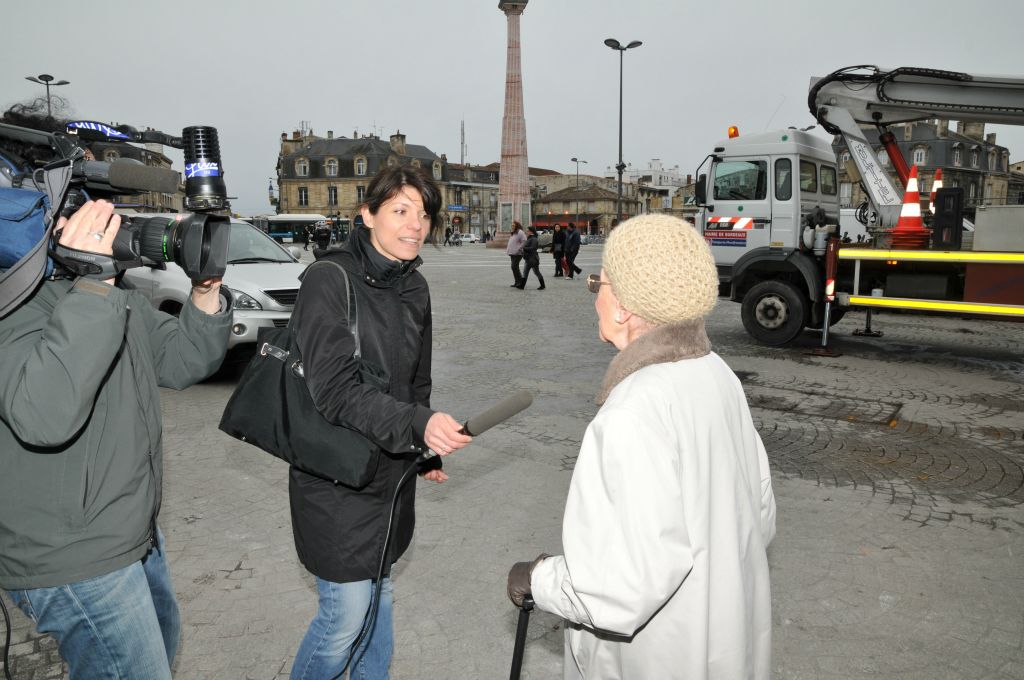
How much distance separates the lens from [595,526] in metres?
1.37

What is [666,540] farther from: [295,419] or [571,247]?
[571,247]

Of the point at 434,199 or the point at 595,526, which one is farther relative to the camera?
the point at 434,199

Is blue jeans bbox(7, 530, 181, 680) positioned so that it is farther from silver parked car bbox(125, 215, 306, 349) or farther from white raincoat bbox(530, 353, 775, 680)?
silver parked car bbox(125, 215, 306, 349)

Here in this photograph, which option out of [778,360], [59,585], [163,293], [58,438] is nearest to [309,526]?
[59,585]

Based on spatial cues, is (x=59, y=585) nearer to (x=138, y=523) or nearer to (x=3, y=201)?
(x=138, y=523)

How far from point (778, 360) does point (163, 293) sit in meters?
7.23

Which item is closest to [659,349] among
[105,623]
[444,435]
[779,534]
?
[444,435]

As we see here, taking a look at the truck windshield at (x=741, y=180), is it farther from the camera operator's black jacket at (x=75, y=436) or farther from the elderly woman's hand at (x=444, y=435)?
the camera operator's black jacket at (x=75, y=436)

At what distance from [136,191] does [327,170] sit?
7962cm

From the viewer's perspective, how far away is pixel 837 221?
11047 mm

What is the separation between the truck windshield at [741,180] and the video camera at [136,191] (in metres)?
9.73

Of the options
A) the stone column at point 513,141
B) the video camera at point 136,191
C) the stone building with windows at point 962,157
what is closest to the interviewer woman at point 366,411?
the video camera at point 136,191

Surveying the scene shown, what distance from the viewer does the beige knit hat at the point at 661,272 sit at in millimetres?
1499

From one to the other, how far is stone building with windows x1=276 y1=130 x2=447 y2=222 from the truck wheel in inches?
2709
